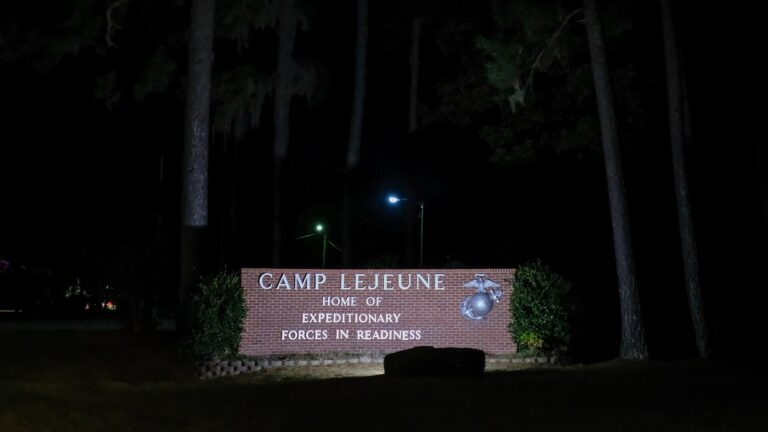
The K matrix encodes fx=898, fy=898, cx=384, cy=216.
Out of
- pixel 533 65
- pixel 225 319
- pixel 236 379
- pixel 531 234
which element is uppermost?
pixel 533 65

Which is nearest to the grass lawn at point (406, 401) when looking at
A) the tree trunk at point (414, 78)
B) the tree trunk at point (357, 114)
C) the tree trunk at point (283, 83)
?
the tree trunk at point (357, 114)

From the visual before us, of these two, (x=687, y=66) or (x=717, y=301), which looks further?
(x=717, y=301)

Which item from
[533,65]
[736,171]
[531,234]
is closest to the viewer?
[533,65]

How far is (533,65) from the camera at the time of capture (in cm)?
2161

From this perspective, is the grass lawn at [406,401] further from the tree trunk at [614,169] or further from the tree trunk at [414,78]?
the tree trunk at [414,78]

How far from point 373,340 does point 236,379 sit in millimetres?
3181

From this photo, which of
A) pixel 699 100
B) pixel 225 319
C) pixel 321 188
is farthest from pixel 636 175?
pixel 321 188

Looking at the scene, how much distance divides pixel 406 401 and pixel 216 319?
7120mm

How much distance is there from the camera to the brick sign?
19.0 meters

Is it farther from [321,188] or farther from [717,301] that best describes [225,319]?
[321,188]

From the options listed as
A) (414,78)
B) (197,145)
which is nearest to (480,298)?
(197,145)

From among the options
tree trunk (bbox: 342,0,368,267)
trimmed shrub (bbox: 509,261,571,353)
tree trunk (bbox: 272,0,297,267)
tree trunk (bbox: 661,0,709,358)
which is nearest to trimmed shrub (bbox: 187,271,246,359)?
trimmed shrub (bbox: 509,261,571,353)

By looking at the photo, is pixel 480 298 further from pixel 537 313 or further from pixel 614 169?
pixel 614 169

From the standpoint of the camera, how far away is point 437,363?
15.1 meters
